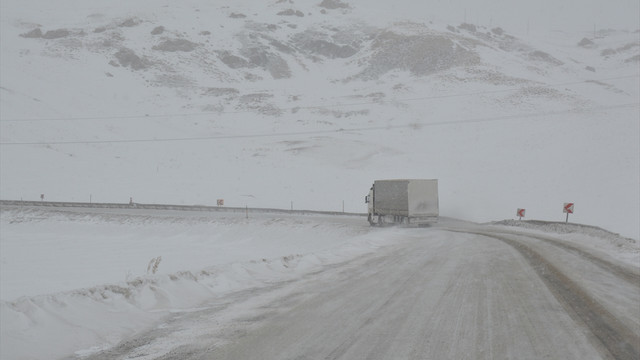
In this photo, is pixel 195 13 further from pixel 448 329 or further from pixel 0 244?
pixel 448 329

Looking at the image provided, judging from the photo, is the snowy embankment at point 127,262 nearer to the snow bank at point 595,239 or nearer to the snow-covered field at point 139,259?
the snow-covered field at point 139,259

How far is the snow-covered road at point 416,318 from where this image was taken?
509cm

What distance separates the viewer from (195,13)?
146 meters

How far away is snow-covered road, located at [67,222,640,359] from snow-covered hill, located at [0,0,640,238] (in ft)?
90.2

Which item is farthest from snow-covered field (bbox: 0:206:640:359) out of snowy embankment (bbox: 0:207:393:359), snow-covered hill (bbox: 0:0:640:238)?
snow-covered hill (bbox: 0:0:640:238)

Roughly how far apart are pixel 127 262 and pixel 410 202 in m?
16.3

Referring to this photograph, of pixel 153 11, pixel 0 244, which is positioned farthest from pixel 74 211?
pixel 153 11

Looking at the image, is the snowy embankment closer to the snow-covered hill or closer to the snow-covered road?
the snow-covered road

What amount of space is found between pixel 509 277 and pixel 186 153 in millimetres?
67615

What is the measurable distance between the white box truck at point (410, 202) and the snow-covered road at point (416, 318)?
60.1 ft

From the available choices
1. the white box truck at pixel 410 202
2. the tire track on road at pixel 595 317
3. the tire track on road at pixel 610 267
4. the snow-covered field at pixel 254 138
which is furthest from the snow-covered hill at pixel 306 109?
the tire track on road at pixel 595 317

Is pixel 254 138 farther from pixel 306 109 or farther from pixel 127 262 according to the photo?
pixel 127 262

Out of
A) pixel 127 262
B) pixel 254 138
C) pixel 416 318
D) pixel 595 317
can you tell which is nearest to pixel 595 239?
pixel 595 317

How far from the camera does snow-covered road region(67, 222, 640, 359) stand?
5.09m
